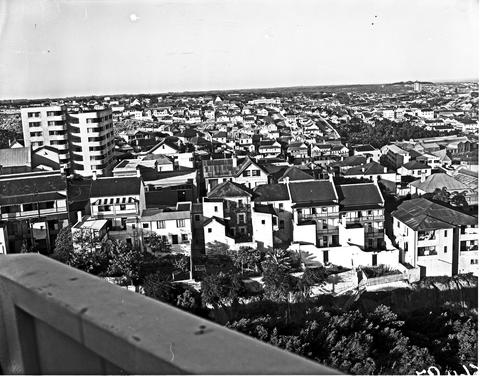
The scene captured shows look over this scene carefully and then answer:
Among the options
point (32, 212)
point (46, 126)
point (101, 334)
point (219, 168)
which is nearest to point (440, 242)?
point (219, 168)

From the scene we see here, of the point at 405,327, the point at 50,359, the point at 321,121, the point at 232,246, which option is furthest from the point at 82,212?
the point at 321,121

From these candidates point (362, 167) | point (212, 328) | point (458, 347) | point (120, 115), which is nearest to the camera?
point (212, 328)

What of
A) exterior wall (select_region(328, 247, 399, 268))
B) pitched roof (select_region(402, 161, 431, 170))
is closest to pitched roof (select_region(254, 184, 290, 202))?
exterior wall (select_region(328, 247, 399, 268))

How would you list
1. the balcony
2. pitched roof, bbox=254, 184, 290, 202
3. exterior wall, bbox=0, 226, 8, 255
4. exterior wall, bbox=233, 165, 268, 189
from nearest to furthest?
the balcony → exterior wall, bbox=0, 226, 8, 255 → pitched roof, bbox=254, 184, 290, 202 → exterior wall, bbox=233, 165, 268, 189

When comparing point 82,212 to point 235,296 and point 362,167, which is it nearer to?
point 235,296

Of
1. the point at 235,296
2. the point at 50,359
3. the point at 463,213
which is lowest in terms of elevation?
the point at 235,296

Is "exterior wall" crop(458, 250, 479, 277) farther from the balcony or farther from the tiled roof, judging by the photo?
the balcony

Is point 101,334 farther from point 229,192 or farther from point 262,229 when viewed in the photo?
point 229,192
